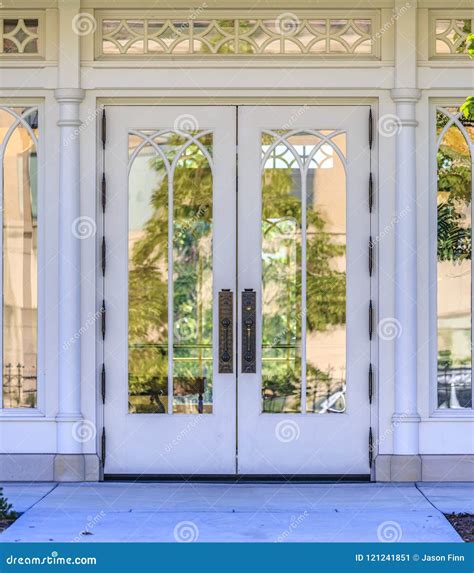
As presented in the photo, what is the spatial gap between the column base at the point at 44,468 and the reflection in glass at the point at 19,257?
409 mm

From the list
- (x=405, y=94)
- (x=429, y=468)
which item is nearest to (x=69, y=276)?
(x=405, y=94)

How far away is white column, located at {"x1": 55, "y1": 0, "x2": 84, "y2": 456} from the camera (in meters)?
9.82

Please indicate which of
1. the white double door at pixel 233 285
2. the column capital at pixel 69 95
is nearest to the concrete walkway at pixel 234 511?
the white double door at pixel 233 285

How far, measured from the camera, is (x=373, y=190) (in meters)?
9.95

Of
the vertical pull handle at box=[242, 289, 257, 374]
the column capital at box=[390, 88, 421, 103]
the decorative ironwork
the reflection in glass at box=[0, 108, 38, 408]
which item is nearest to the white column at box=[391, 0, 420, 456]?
the column capital at box=[390, 88, 421, 103]

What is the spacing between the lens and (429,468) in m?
9.82

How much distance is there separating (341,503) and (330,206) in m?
2.29

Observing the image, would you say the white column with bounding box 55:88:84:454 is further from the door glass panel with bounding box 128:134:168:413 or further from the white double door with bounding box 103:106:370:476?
the door glass panel with bounding box 128:134:168:413

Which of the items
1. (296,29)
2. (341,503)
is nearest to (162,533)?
(341,503)

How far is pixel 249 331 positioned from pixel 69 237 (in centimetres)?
154

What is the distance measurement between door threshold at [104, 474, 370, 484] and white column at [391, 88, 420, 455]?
43cm

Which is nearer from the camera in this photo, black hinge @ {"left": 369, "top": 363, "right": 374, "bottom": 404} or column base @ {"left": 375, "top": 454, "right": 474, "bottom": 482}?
column base @ {"left": 375, "top": 454, "right": 474, "bottom": 482}

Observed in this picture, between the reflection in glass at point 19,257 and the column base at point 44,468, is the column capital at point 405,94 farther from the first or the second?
the column base at point 44,468

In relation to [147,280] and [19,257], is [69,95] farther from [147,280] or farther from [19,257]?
[147,280]
